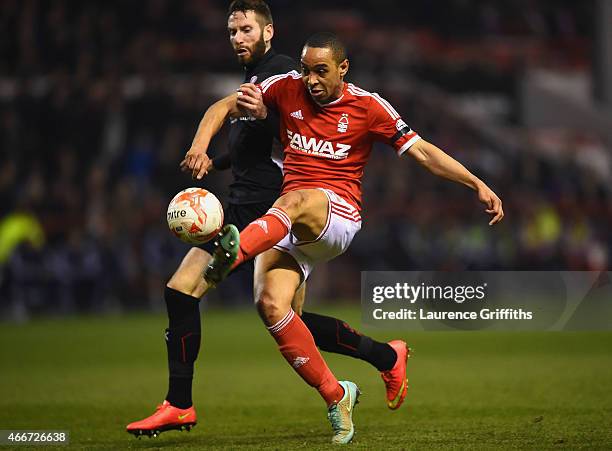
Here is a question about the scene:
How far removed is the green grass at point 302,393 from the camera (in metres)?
5.79

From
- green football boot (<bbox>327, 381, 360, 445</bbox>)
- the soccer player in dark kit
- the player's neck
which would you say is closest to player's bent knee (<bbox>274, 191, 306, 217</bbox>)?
the player's neck

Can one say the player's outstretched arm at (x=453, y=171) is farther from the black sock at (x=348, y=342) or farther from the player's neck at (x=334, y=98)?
the black sock at (x=348, y=342)

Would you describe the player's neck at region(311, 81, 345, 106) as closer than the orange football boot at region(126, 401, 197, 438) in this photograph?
No

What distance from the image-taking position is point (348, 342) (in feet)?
20.5

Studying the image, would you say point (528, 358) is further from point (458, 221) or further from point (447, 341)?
point (458, 221)

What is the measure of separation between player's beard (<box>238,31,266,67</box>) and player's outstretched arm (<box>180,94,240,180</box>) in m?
0.44

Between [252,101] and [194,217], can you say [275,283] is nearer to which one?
[194,217]

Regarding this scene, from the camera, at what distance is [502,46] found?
24438mm

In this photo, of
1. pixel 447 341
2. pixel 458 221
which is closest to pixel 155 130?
pixel 458 221

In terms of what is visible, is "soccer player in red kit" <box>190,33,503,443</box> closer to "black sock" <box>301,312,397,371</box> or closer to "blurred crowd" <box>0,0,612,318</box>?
"black sock" <box>301,312,397,371</box>

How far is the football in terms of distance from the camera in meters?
5.25

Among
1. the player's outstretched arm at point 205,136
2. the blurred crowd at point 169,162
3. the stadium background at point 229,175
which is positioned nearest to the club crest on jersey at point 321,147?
the player's outstretched arm at point 205,136

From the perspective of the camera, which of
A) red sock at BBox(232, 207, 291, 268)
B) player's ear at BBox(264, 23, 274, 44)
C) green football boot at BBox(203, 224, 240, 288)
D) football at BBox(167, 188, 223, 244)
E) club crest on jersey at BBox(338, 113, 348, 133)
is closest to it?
green football boot at BBox(203, 224, 240, 288)

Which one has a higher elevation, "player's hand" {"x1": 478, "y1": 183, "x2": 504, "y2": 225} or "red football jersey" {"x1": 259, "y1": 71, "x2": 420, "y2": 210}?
"red football jersey" {"x1": 259, "y1": 71, "x2": 420, "y2": 210}
